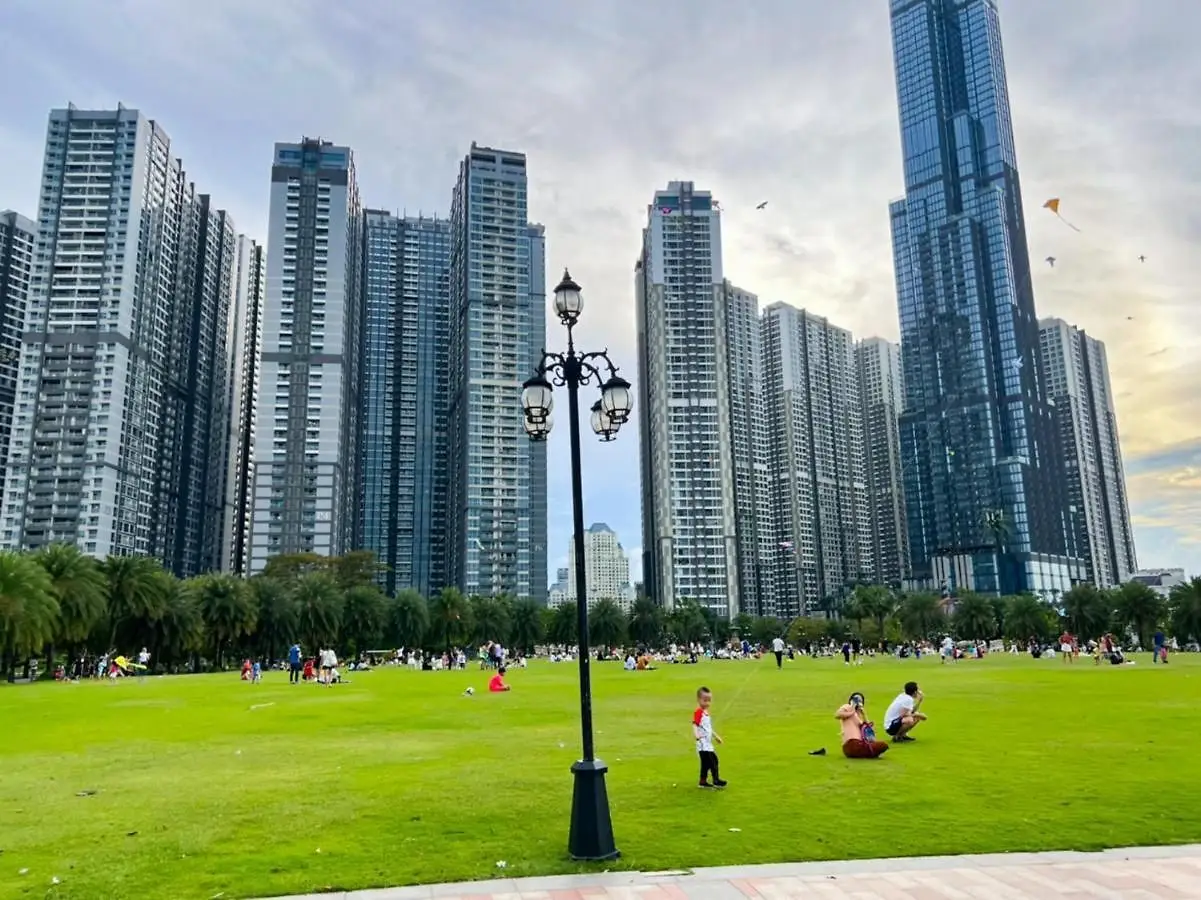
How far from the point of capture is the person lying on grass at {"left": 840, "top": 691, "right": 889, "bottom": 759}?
1484cm

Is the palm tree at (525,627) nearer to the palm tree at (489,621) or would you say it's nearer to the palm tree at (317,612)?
the palm tree at (489,621)

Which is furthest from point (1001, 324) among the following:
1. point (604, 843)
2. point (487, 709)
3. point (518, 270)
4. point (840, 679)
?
point (604, 843)

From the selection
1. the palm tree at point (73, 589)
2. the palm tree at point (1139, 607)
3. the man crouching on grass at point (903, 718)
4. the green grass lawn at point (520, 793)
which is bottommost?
the green grass lawn at point (520, 793)

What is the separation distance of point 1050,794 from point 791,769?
12.9 ft

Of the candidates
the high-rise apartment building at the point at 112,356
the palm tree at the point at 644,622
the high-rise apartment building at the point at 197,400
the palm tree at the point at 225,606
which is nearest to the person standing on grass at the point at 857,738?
the palm tree at the point at 225,606

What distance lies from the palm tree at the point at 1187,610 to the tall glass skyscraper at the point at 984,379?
4096 inches

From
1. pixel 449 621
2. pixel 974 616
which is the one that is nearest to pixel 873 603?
pixel 974 616

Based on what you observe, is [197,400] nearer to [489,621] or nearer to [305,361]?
[305,361]

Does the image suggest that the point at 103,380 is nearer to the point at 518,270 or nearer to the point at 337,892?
the point at 518,270

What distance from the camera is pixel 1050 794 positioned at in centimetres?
1137

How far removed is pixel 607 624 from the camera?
106 meters

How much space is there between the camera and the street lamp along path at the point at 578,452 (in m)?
8.80

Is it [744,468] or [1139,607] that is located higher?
[744,468]

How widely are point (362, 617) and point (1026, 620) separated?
242 ft
